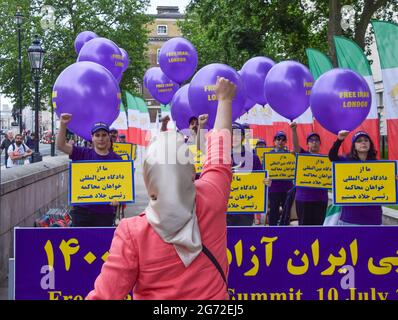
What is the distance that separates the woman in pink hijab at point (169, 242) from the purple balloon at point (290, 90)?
26.7ft

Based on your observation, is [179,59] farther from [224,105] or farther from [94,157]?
[224,105]

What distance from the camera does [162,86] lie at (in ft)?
67.7

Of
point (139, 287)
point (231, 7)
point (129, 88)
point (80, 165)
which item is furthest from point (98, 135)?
point (129, 88)

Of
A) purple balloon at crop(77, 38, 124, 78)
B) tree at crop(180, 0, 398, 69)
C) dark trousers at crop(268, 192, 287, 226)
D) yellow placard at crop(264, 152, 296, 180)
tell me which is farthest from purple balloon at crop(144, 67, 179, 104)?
yellow placard at crop(264, 152, 296, 180)

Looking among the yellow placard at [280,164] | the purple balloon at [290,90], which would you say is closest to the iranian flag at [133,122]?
the purple balloon at [290,90]

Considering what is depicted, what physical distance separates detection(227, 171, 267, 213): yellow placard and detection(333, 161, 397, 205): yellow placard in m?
0.81

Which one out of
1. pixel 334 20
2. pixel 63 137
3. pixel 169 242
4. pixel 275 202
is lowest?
pixel 275 202

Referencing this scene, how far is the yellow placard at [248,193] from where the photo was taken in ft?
23.1

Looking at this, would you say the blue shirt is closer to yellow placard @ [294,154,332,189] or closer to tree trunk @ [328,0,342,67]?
yellow placard @ [294,154,332,189]

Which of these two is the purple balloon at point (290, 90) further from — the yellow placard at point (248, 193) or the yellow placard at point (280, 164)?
the yellow placard at point (248, 193)

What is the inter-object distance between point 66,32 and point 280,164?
33808 millimetres

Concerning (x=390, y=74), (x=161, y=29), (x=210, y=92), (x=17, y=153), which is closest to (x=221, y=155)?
(x=210, y=92)

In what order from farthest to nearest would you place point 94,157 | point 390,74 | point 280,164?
point 280,164
point 390,74
point 94,157

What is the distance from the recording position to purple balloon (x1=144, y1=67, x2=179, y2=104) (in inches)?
806
